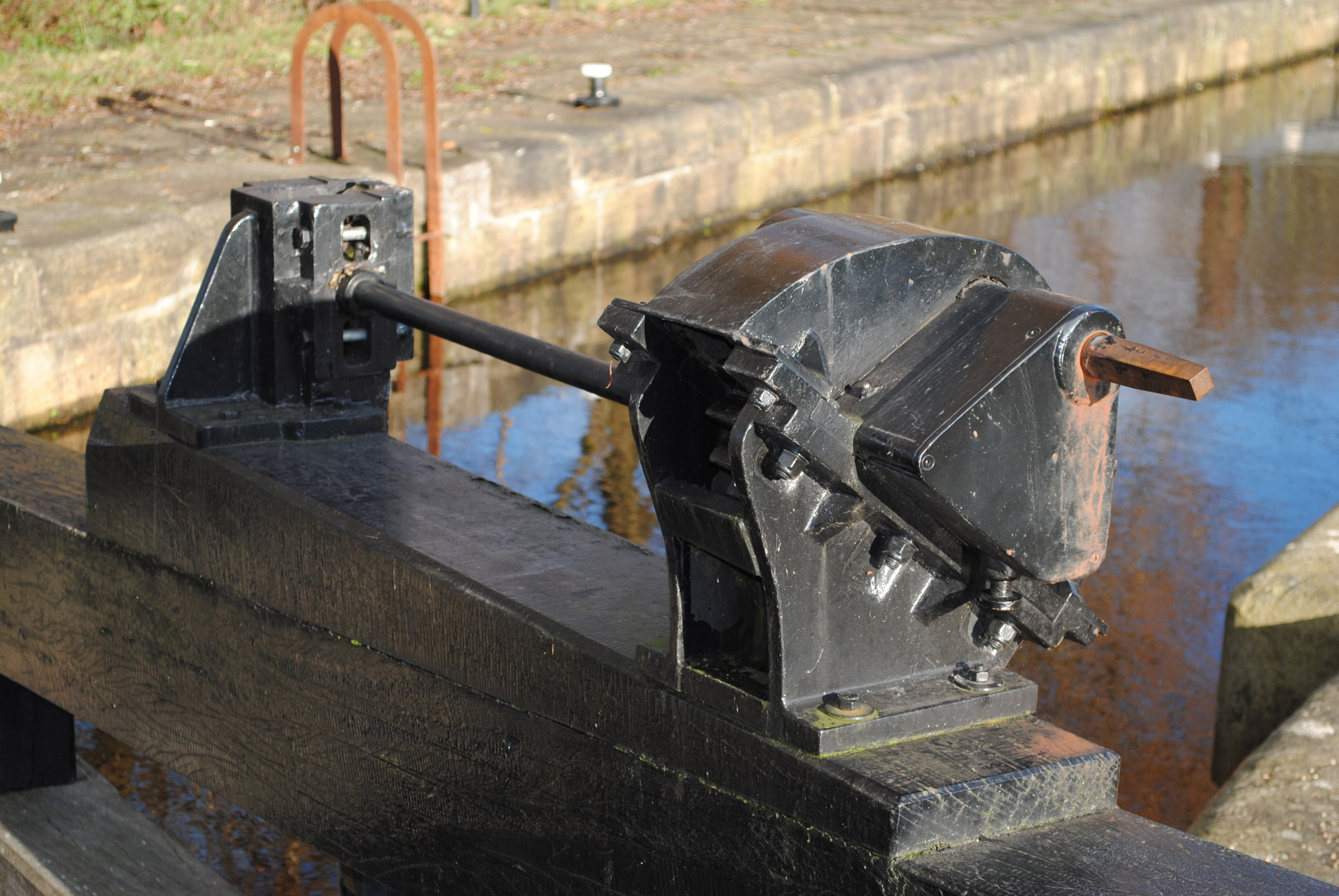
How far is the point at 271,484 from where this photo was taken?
1877mm

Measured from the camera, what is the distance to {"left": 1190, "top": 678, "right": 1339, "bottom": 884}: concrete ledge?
231 cm

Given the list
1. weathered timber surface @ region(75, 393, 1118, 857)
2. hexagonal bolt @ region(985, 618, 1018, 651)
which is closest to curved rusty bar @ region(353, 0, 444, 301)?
weathered timber surface @ region(75, 393, 1118, 857)

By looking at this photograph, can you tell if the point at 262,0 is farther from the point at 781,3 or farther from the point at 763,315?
the point at 763,315

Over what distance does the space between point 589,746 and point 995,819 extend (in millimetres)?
424

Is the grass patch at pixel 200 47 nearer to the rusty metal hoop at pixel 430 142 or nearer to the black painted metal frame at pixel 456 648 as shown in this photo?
the rusty metal hoop at pixel 430 142

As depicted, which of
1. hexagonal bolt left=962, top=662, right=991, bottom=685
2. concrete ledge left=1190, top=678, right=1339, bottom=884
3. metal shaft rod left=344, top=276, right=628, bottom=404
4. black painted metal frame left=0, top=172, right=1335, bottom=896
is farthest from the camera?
concrete ledge left=1190, top=678, right=1339, bottom=884

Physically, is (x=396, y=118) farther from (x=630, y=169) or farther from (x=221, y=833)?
(x=221, y=833)

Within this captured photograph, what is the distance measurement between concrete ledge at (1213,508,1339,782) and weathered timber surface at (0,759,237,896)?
1.98m

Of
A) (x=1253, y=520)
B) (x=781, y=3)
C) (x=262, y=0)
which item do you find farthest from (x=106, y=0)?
(x=1253, y=520)

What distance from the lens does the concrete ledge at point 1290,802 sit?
231cm

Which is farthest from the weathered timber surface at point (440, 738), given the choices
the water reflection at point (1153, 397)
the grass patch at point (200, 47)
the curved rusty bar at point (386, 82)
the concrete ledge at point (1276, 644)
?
the grass patch at point (200, 47)

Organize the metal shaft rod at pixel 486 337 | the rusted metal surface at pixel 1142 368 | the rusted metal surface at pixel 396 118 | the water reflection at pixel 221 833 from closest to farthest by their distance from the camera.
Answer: the rusted metal surface at pixel 1142 368 < the metal shaft rod at pixel 486 337 < the water reflection at pixel 221 833 < the rusted metal surface at pixel 396 118

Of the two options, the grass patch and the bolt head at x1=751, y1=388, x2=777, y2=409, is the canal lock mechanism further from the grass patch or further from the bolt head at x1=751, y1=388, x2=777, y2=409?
the grass patch

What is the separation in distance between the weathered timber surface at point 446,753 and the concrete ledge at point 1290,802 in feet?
3.73
